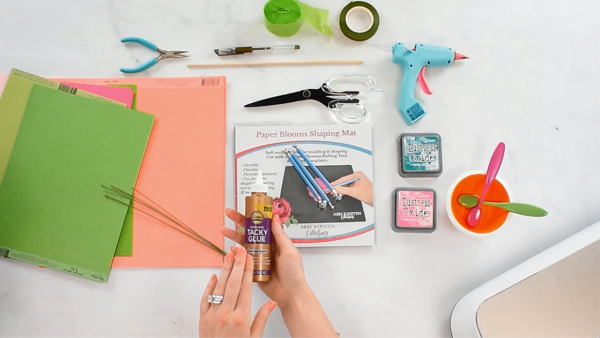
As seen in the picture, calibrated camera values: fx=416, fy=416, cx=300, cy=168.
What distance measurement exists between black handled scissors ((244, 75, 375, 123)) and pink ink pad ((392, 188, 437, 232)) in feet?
0.61

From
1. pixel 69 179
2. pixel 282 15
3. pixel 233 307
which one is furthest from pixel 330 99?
pixel 69 179

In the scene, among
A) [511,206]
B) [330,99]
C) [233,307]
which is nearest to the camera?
[233,307]

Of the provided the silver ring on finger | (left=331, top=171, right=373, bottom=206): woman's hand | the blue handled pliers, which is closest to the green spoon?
(left=331, top=171, right=373, bottom=206): woman's hand

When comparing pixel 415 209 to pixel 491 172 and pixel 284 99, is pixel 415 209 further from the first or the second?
pixel 284 99

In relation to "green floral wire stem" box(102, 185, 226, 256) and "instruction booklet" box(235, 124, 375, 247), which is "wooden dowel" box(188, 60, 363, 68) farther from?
"green floral wire stem" box(102, 185, 226, 256)

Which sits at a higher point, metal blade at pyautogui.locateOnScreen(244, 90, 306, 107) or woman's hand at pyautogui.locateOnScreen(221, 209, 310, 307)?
metal blade at pyautogui.locateOnScreen(244, 90, 306, 107)

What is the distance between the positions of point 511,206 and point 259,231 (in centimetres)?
47

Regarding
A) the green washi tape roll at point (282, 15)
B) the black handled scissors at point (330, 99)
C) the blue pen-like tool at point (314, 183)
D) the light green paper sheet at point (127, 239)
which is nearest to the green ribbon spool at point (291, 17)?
the green washi tape roll at point (282, 15)

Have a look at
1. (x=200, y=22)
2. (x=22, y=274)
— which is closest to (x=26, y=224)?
(x=22, y=274)

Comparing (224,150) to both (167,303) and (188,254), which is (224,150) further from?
(167,303)

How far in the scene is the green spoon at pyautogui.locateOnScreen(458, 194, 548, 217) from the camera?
75cm

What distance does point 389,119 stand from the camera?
2.90ft

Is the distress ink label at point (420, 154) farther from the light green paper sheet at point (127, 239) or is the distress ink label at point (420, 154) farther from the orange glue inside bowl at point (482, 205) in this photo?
the light green paper sheet at point (127, 239)

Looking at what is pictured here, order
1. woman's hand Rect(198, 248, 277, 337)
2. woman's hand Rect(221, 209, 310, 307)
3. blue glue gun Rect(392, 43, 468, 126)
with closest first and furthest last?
woman's hand Rect(198, 248, 277, 337), woman's hand Rect(221, 209, 310, 307), blue glue gun Rect(392, 43, 468, 126)
